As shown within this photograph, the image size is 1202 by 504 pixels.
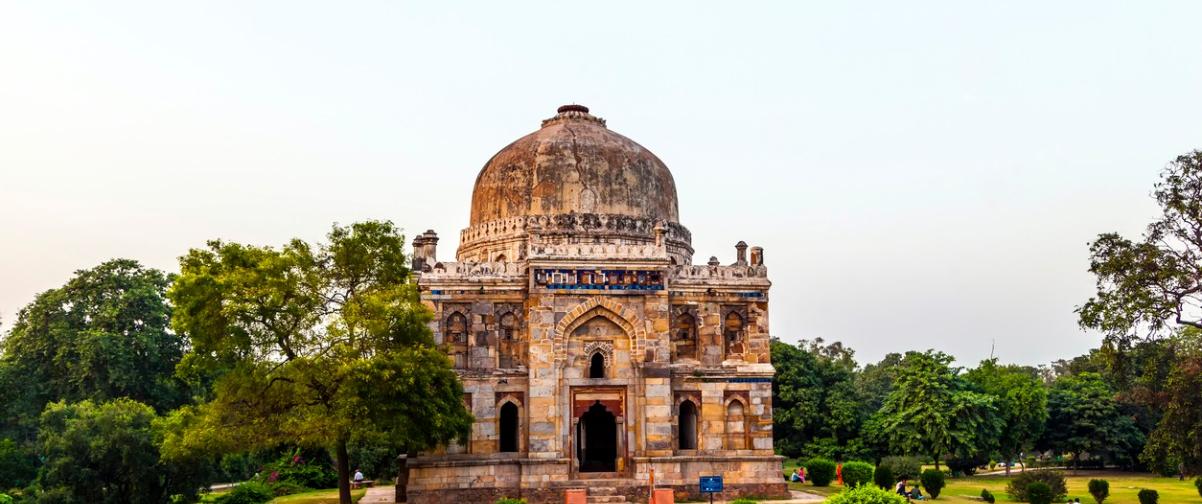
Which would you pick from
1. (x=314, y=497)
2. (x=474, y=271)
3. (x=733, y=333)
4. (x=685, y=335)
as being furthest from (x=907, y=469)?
(x=314, y=497)

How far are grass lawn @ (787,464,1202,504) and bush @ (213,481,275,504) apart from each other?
15570mm

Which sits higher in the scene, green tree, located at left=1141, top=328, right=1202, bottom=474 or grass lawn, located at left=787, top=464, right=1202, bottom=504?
green tree, located at left=1141, top=328, right=1202, bottom=474

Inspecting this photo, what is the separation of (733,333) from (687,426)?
2.91 m

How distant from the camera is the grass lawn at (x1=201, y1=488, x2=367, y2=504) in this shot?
94.2ft

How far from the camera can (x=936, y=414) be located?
125ft

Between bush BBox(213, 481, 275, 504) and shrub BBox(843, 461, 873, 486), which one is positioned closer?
bush BBox(213, 481, 275, 504)

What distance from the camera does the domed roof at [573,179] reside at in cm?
3209

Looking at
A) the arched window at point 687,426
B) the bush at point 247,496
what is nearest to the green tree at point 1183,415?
the arched window at point 687,426

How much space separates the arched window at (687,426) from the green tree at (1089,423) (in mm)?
22646

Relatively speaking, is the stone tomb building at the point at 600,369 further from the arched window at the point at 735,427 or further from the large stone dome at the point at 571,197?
the large stone dome at the point at 571,197

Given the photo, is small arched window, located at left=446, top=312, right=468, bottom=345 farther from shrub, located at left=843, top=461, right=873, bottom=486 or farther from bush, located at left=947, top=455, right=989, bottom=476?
bush, located at left=947, top=455, right=989, bottom=476

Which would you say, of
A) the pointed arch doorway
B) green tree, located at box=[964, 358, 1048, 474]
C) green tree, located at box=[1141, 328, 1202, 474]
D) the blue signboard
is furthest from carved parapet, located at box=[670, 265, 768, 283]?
green tree, located at box=[964, 358, 1048, 474]

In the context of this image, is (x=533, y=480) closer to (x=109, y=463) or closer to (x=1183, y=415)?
(x=109, y=463)

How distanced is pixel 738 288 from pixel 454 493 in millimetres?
9599
